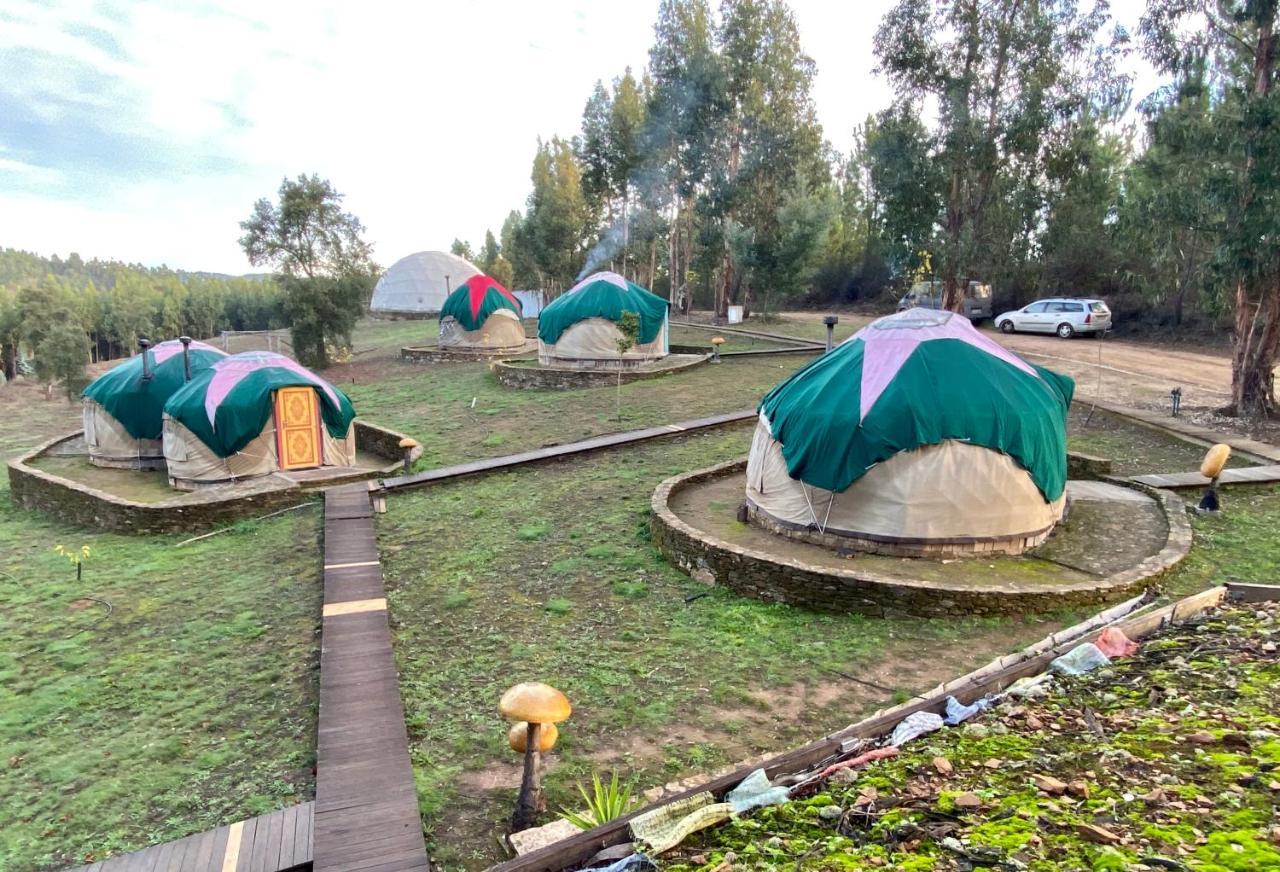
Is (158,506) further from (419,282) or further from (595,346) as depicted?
(419,282)

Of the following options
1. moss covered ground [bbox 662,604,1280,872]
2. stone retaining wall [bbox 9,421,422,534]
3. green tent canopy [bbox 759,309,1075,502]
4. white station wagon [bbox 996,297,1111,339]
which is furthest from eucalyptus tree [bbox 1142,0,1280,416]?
stone retaining wall [bbox 9,421,422,534]

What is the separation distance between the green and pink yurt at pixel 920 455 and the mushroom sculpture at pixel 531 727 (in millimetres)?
4661

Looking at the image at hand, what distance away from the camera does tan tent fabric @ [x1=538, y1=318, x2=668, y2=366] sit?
69.8ft

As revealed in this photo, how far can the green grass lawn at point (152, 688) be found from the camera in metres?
4.56

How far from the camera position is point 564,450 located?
13.0 meters

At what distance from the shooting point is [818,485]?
7.84 meters

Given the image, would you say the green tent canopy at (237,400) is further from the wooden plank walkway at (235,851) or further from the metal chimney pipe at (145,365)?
the wooden plank walkway at (235,851)

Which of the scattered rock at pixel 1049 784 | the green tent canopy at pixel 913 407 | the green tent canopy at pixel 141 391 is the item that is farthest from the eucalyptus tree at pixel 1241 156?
the green tent canopy at pixel 141 391

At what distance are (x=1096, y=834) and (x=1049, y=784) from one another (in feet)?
1.29

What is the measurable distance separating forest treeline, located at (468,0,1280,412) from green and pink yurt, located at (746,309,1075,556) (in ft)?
24.3

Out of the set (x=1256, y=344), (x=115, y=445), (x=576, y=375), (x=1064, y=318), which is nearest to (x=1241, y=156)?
(x=1256, y=344)

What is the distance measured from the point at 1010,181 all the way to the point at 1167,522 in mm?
17530

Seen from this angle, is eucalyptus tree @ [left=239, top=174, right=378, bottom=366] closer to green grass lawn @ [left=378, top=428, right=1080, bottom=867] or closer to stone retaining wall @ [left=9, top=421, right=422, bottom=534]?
stone retaining wall @ [left=9, top=421, right=422, bottom=534]

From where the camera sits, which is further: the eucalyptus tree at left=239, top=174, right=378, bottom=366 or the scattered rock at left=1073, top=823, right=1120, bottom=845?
the eucalyptus tree at left=239, top=174, right=378, bottom=366
